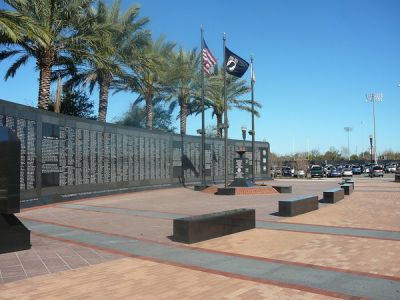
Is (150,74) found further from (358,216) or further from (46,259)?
(46,259)

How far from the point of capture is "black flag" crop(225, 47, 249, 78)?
24703mm

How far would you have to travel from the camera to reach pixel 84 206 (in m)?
17.3

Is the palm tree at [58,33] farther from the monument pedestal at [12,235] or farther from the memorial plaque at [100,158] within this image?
the monument pedestal at [12,235]

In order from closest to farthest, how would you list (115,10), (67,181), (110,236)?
(110,236) < (67,181) < (115,10)

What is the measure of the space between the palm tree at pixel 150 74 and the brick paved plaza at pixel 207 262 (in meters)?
15.6

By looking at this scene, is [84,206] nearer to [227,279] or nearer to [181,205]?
[181,205]

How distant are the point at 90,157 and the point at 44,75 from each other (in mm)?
4438

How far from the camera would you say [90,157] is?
21.2 meters

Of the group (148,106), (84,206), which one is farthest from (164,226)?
(148,106)

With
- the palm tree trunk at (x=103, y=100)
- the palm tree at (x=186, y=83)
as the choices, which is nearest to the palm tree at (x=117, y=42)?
the palm tree trunk at (x=103, y=100)

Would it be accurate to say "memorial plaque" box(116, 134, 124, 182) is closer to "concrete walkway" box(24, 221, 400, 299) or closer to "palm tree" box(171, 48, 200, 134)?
"palm tree" box(171, 48, 200, 134)

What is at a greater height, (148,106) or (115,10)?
(115,10)

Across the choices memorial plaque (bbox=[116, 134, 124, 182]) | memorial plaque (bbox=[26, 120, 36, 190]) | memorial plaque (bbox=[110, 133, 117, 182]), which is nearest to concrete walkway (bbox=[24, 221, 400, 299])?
memorial plaque (bbox=[26, 120, 36, 190])

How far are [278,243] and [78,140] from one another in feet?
44.2
